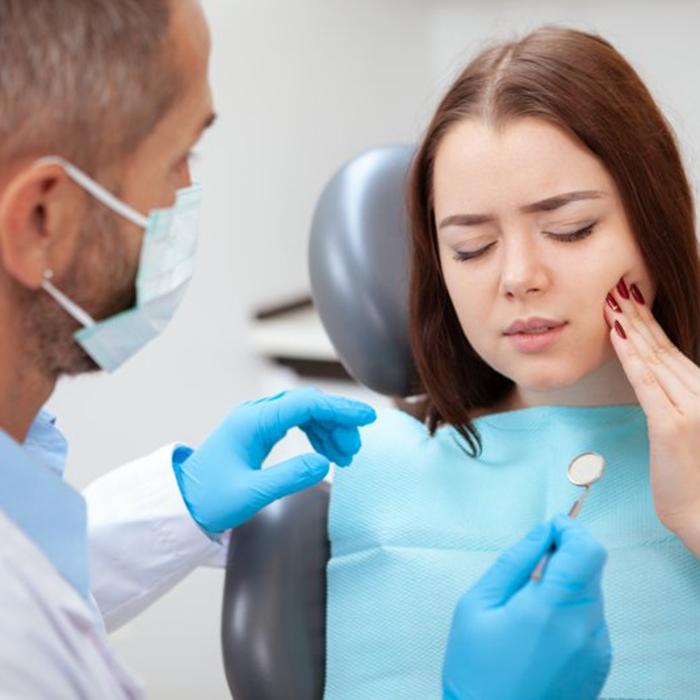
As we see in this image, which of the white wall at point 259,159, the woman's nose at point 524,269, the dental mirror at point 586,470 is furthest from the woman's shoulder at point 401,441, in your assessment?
the white wall at point 259,159

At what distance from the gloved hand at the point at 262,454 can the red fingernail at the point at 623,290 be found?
318 mm

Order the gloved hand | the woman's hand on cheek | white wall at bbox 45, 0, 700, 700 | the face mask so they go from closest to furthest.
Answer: the face mask
the woman's hand on cheek
the gloved hand
white wall at bbox 45, 0, 700, 700

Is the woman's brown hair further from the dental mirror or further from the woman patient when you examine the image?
the dental mirror

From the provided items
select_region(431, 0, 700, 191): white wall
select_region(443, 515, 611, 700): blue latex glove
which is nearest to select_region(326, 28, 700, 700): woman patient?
select_region(443, 515, 611, 700): blue latex glove

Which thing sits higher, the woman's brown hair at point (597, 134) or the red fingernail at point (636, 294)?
the woman's brown hair at point (597, 134)

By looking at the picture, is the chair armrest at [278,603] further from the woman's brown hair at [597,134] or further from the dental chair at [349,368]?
the woman's brown hair at [597,134]

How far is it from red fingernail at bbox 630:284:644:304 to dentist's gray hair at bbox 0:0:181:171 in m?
0.54

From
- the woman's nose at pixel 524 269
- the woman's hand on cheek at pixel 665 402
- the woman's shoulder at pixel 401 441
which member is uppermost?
the woman's nose at pixel 524 269

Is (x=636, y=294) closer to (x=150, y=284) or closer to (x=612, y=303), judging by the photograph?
(x=612, y=303)

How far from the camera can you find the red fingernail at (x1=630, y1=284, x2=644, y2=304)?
115 centimetres

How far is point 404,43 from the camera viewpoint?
2.78 metres

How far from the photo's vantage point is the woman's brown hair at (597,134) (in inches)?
44.1

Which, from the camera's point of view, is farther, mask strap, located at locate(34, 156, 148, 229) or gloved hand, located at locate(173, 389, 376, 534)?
gloved hand, located at locate(173, 389, 376, 534)

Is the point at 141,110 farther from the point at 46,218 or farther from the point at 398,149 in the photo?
the point at 398,149
